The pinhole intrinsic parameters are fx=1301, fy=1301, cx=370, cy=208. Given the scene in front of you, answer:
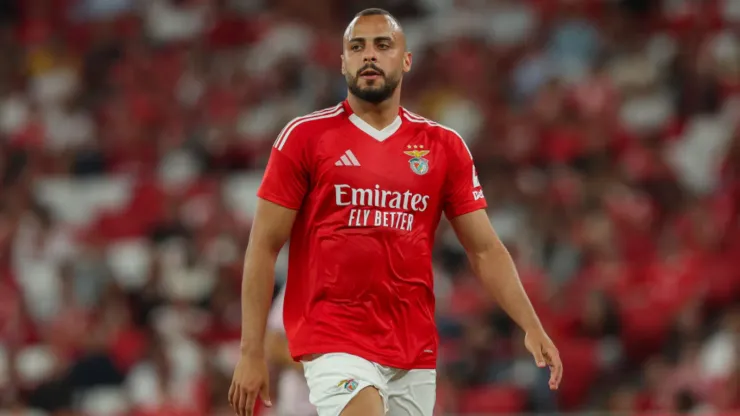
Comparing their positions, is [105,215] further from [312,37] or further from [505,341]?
[505,341]

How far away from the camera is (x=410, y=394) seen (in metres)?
5.08

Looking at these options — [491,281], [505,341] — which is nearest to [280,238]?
[491,281]

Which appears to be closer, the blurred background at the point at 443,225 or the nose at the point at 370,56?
the nose at the point at 370,56

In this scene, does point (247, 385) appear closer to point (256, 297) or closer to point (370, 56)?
point (256, 297)

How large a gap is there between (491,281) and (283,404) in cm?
253

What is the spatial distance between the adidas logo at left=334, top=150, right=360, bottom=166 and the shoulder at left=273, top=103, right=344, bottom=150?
15 centimetres

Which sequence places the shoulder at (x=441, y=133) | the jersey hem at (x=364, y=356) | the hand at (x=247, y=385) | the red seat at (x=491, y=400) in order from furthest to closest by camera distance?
the red seat at (x=491, y=400)
the shoulder at (x=441, y=133)
the jersey hem at (x=364, y=356)
the hand at (x=247, y=385)

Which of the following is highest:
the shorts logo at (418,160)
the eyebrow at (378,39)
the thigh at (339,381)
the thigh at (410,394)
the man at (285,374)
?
the eyebrow at (378,39)

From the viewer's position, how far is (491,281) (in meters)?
5.25

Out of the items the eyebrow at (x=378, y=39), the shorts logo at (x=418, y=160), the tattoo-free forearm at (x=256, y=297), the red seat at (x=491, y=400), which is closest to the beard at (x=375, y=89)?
the eyebrow at (x=378, y=39)

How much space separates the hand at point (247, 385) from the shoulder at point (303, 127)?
0.84 m

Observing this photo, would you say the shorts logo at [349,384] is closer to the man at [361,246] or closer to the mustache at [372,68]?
the man at [361,246]

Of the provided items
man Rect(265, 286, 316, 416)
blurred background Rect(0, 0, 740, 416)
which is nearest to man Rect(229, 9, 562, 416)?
man Rect(265, 286, 316, 416)

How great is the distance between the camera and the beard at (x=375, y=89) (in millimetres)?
5082
